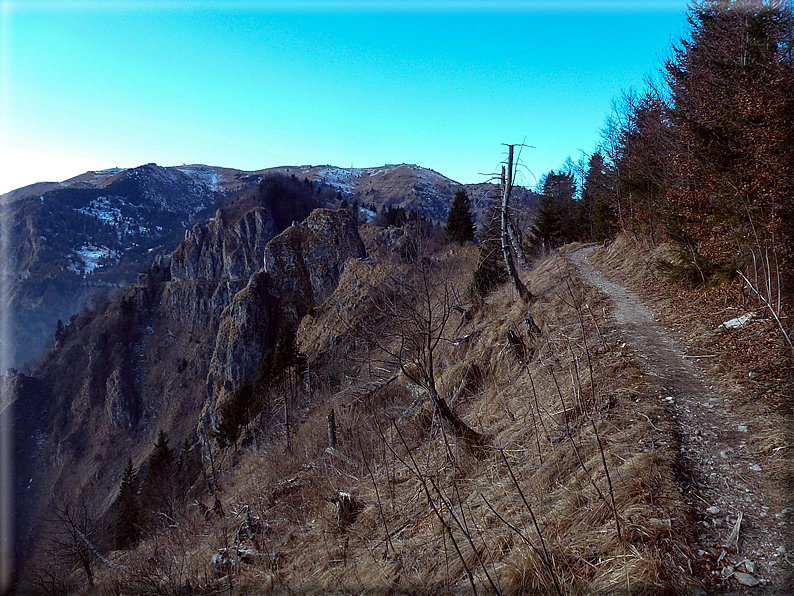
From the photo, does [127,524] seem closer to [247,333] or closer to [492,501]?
[247,333]

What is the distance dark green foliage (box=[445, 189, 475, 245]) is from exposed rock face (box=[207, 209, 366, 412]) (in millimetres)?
14998

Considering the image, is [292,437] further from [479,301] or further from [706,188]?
[706,188]

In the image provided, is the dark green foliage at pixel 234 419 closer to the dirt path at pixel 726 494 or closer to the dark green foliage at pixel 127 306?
the dirt path at pixel 726 494

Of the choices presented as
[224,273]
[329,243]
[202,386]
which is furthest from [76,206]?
[329,243]

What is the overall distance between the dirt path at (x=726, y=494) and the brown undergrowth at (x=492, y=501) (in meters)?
0.15

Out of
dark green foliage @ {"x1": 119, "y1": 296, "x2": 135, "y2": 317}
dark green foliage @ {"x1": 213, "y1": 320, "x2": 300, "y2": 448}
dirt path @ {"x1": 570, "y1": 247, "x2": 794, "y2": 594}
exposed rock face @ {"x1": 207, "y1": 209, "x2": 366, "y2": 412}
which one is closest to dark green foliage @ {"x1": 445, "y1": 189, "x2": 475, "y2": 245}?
exposed rock face @ {"x1": 207, "y1": 209, "x2": 366, "y2": 412}

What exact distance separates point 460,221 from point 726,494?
34.1 meters

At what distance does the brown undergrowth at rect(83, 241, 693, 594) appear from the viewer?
9.06 ft

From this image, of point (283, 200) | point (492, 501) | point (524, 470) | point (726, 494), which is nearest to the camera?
point (726, 494)

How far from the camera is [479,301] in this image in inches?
638

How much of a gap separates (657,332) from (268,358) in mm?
34209

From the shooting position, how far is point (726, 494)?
304 centimetres

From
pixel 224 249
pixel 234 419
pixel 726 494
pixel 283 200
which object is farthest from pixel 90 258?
pixel 726 494

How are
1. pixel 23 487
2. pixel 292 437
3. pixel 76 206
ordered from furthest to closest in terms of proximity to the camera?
pixel 76 206, pixel 23 487, pixel 292 437
